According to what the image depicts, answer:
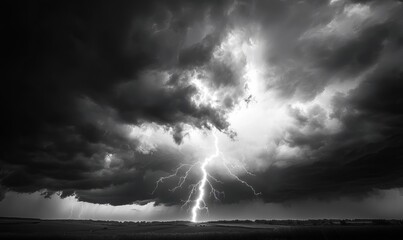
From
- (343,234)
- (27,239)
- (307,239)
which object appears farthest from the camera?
(343,234)

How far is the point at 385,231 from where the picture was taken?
85.2 metres

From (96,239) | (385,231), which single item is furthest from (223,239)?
(385,231)

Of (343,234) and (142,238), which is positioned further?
(343,234)

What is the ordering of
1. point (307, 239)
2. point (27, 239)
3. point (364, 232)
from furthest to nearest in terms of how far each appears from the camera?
point (364, 232) < point (307, 239) < point (27, 239)

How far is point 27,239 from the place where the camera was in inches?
2662

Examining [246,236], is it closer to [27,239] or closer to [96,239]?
[96,239]

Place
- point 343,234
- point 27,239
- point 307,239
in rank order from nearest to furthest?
point 27,239 → point 307,239 → point 343,234

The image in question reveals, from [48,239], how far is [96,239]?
15928mm

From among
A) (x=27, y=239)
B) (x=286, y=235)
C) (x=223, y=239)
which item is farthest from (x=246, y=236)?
(x=27, y=239)

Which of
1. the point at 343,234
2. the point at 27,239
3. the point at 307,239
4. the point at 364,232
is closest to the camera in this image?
the point at 27,239

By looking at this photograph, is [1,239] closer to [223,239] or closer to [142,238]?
[142,238]

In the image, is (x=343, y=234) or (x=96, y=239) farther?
(x=343, y=234)

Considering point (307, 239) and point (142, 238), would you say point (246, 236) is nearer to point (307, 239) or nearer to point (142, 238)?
point (307, 239)

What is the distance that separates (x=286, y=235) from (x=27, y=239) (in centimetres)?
7308
